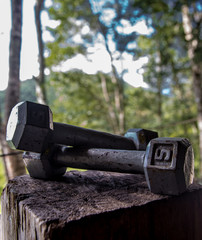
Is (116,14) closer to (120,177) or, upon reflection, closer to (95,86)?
(95,86)

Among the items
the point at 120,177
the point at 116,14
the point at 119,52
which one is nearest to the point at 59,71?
the point at 119,52

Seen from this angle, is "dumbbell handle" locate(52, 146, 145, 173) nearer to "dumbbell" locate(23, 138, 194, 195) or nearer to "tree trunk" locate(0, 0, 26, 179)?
"dumbbell" locate(23, 138, 194, 195)

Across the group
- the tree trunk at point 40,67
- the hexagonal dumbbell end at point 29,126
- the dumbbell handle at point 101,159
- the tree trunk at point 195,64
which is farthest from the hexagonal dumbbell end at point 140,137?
the tree trunk at point 40,67

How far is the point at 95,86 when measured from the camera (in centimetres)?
1143

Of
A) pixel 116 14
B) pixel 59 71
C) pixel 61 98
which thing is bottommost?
pixel 61 98

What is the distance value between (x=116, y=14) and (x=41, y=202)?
893cm

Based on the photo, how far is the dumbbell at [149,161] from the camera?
2.55 ft

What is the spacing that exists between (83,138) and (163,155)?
43 cm

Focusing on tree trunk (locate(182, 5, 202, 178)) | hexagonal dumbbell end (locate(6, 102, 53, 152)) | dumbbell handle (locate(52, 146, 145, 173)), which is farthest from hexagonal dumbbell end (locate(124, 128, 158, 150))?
tree trunk (locate(182, 5, 202, 178))

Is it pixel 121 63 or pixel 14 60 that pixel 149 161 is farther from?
pixel 121 63

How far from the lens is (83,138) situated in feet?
3.53

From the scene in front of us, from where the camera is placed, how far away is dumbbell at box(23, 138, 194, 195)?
0.78 meters

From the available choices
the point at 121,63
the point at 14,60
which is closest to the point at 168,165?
the point at 14,60

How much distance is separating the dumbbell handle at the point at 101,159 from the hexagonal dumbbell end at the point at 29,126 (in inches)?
5.7
